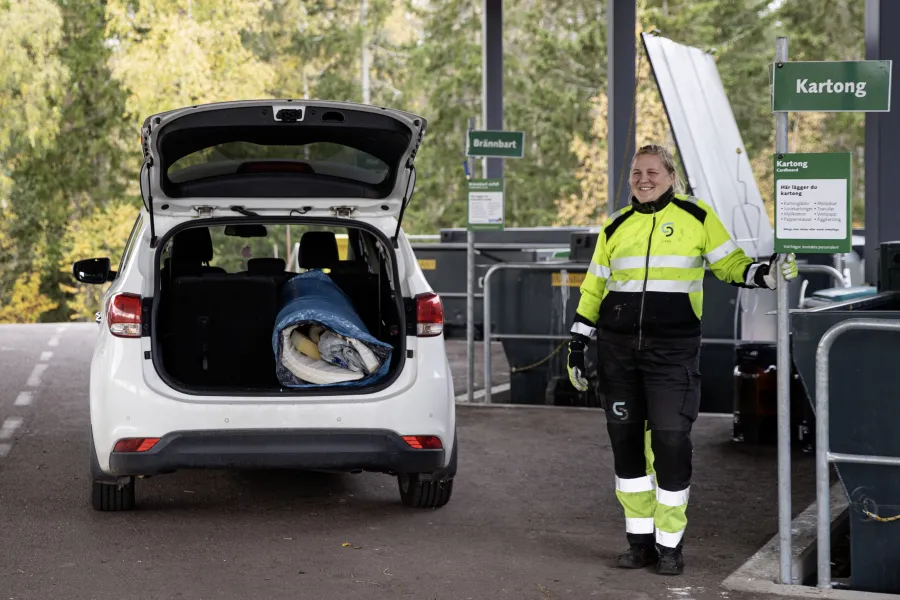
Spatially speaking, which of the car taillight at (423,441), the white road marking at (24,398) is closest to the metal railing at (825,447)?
the car taillight at (423,441)

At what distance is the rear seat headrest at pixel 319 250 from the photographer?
26.6 feet

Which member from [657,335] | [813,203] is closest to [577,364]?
[657,335]

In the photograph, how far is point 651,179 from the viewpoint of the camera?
6062 mm

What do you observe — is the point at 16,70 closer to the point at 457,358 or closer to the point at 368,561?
the point at 457,358

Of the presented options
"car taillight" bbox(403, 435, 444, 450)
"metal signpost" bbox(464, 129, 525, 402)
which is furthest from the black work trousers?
"metal signpost" bbox(464, 129, 525, 402)

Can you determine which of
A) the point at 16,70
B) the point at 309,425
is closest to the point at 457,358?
the point at 309,425

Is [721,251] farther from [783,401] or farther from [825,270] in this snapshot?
[825,270]

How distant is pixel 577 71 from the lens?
4297 centimetres

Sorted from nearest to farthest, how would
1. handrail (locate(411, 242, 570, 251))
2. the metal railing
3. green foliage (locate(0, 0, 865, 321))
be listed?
the metal railing < handrail (locate(411, 242, 570, 251)) < green foliage (locate(0, 0, 865, 321))

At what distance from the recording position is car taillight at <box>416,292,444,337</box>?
22.6 feet

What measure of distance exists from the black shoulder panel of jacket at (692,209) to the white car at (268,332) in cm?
142

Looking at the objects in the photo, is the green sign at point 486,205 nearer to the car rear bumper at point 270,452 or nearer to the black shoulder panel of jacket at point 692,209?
the car rear bumper at point 270,452

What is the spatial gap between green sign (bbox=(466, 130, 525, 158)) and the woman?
5.72 m

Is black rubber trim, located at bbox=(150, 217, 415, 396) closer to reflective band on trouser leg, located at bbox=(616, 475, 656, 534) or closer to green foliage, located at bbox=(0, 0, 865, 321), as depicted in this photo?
reflective band on trouser leg, located at bbox=(616, 475, 656, 534)
